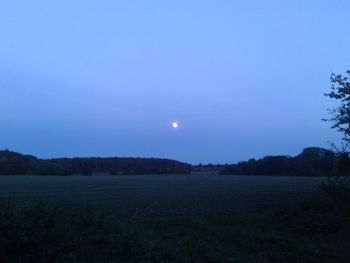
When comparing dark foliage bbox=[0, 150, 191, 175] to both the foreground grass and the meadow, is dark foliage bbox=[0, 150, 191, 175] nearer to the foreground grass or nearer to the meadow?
the meadow

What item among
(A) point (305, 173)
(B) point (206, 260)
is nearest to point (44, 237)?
(B) point (206, 260)

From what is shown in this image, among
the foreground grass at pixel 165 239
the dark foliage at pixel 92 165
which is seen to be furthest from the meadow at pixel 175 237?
the dark foliage at pixel 92 165

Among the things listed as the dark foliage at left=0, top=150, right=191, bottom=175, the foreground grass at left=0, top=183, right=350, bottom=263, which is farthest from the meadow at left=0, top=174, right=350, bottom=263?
the dark foliage at left=0, top=150, right=191, bottom=175

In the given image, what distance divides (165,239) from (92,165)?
368 feet

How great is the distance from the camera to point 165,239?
611 inches

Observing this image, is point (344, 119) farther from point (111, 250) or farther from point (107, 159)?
point (107, 159)

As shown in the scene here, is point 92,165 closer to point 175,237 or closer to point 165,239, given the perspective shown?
point 175,237

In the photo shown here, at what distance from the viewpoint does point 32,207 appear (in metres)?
14.3

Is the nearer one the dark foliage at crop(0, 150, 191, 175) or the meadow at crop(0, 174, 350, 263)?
the meadow at crop(0, 174, 350, 263)

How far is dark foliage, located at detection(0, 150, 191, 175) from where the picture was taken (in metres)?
118

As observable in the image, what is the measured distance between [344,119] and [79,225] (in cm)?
1601

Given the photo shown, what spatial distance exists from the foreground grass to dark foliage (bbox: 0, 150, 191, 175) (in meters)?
103

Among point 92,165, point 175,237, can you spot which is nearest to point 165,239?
point 175,237

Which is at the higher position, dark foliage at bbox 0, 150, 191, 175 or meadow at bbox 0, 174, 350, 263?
dark foliage at bbox 0, 150, 191, 175
